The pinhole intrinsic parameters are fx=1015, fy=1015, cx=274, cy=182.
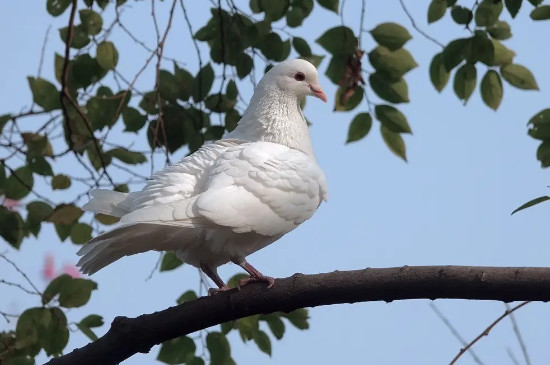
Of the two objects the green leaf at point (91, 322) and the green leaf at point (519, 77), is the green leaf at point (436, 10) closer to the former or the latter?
the green leaf at point (519, 77)

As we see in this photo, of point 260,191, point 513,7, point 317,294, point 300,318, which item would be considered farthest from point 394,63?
point 317,294

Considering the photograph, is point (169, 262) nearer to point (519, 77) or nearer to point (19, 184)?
point (19, 184)

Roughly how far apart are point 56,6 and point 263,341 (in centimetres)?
191

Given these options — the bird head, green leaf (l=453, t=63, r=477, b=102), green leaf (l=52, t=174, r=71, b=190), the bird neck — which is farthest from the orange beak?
green leaf (l=52, t=174, r=71, b=190)

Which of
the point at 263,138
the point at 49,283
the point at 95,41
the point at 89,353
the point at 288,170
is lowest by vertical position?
the point at 89,353

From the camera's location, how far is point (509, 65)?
4758 millimetres

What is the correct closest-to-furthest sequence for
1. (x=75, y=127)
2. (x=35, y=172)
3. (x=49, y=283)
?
1. (x=49, y=283)
2. (x=35, y=172)
3. (x=75, y=127)

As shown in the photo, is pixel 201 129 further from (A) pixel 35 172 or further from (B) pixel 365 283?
(B) pixel 365 283

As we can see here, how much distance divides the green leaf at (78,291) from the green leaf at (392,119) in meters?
1.57

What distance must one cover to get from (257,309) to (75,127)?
1816 millimetres

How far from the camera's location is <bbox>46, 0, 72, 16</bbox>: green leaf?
496 centimetres

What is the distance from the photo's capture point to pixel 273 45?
17.1ft

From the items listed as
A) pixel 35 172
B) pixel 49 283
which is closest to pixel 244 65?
pixel 35 172

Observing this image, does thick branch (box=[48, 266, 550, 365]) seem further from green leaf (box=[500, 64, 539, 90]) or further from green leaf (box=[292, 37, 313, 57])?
green leaf (box=[292, 37, 313, 57])
